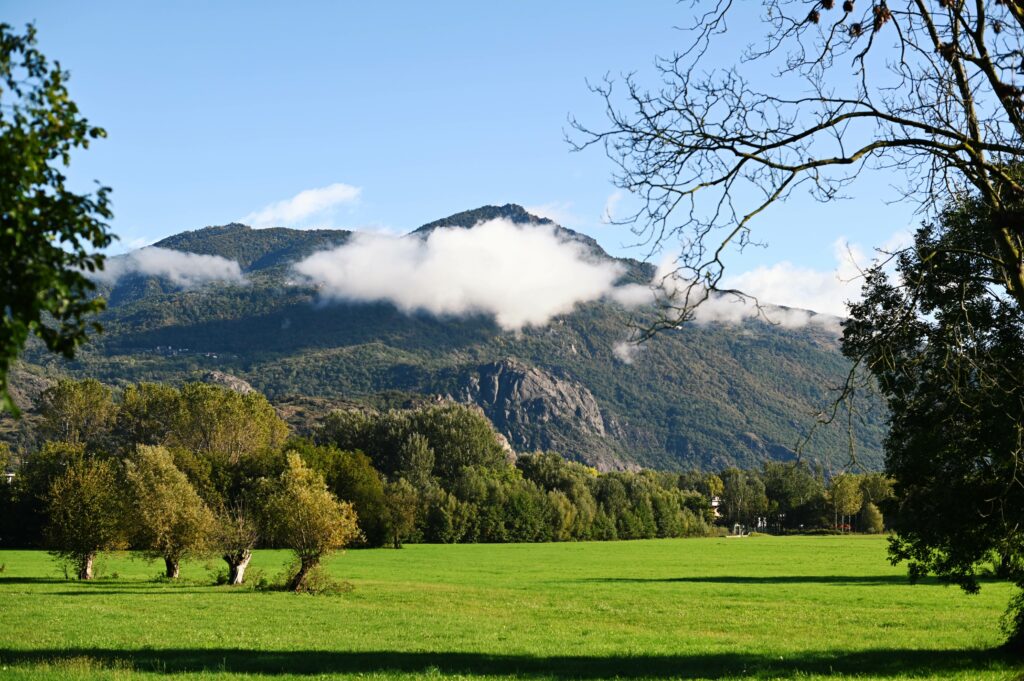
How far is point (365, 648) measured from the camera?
1033 inches

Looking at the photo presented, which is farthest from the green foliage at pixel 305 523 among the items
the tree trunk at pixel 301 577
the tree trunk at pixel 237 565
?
the tree trunk at pixel 237 565

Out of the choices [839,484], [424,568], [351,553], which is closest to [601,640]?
[424,568]

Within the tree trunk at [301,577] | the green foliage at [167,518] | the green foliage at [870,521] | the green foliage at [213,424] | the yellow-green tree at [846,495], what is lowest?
the green foliage at [870,521]

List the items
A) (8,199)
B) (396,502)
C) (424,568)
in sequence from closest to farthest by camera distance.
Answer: (8,199), (424,568), (396,502)

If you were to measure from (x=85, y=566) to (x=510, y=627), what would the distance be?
113 feet

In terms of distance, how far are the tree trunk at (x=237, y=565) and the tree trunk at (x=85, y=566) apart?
30.6 ft

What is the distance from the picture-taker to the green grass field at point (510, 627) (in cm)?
2177

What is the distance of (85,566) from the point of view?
55438 mm

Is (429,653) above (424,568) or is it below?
above

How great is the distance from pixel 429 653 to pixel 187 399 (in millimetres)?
106994

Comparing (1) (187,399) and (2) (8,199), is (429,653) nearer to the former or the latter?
(2) (8,199)

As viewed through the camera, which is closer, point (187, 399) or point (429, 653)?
point (429, 653)

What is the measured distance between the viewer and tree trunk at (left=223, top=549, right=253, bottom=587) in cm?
5184

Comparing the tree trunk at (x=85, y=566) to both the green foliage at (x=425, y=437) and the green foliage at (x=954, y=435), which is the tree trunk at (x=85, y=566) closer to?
the green foliage at (x=954, y=435)
